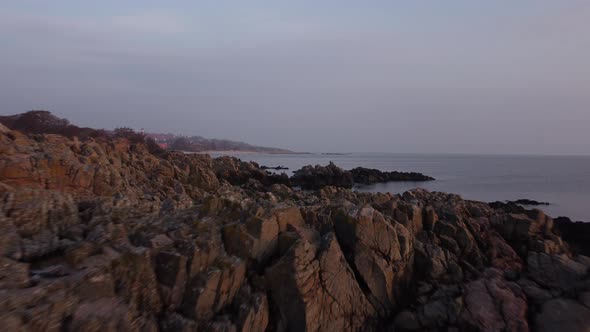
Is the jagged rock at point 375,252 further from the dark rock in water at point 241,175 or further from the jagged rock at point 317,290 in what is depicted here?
the dark rock in water at point 241,175

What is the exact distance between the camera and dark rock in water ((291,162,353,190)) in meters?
46.5

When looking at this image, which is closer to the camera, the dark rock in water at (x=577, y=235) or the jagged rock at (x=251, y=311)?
the jagged rock at (x=251, y=311)

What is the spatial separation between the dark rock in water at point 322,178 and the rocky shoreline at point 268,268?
3409cm

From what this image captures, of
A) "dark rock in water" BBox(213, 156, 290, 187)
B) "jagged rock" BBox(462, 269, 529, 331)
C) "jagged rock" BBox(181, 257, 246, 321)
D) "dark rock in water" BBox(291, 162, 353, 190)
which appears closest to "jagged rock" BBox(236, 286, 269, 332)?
"jagged rock" BBox(181, 257, 246, 321)

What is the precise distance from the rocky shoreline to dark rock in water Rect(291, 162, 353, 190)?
34.1 metres

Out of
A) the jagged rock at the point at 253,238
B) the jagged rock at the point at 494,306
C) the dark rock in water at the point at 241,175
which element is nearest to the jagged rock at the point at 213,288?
the jagged rock at the point at 253,238

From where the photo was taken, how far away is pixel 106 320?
20.4 ft

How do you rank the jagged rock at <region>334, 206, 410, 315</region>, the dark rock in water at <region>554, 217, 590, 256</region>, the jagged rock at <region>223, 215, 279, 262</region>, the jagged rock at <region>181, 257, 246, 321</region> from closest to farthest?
1. the jagged rock at <region>181, 257, 246, 321</region>
2. the jagged rock at <region>223, 215, 279, 262</region>
3. the jagged rock at <region>334, 206, 410, 315</region>
4. the dark rock in water at <region>554, 217, 590, 256</region>

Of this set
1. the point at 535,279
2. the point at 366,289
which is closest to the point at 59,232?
the point at 366,289

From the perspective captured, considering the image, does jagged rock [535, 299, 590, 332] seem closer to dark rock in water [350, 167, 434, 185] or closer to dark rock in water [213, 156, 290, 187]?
dark rock in water [213, 156, 290, 187]

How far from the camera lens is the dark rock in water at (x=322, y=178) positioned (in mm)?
46531

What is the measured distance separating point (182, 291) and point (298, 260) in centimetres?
253

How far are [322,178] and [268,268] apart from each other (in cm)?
3942

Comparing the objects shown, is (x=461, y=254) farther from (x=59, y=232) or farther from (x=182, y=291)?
(x=59, y=232)
